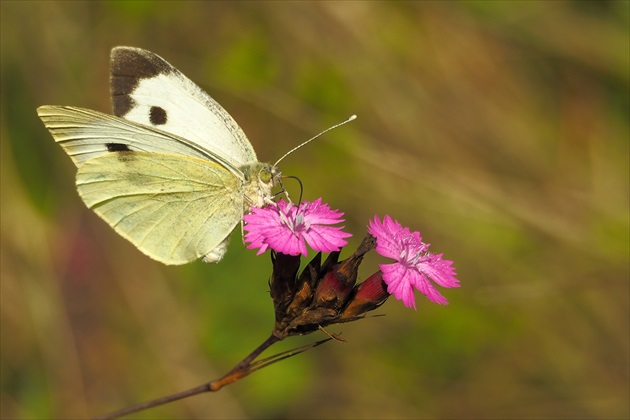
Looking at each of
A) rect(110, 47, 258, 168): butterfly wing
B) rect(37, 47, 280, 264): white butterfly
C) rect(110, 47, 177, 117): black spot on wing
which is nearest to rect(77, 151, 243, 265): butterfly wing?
rect(37, 47, 280, 264): white butterfly

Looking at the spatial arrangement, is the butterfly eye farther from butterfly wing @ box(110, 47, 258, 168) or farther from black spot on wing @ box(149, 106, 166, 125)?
black spot on wing @ box(149, 106, 166, 125)

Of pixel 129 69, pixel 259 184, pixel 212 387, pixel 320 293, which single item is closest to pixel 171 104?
pixel 129 69

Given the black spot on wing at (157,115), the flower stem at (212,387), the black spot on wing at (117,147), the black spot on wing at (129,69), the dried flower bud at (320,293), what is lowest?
the flower stem at (212,387)

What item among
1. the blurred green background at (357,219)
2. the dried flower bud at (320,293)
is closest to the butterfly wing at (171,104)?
the dried flower bud at (320,293)

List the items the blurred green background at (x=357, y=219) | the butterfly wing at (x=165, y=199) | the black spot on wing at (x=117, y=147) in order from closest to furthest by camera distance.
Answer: the butterfly wing at (x=165, y=199) → the black spot on wing at (x=117, y=147) → the blurred green background at (x=357, y=219)

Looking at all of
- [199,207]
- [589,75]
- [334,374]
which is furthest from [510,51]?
[199,207]

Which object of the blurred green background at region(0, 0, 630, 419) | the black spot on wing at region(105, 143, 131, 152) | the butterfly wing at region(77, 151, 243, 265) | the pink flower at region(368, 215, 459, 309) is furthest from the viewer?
the blurred green background at region(0, 0, 630, 419)

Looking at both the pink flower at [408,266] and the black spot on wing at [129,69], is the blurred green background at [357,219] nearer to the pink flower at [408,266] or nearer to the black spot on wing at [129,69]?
the black spot on wing at [129,69]
